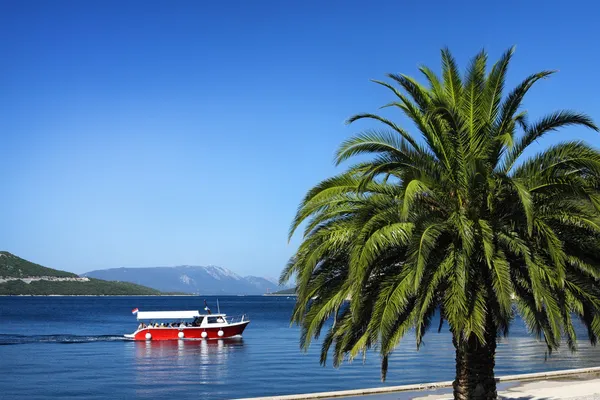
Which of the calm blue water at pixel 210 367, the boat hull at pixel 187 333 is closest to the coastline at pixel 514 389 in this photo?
the calm blue water at pixel 210 367

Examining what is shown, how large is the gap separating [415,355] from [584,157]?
35.8 meters

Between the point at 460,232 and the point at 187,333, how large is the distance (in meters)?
57.9

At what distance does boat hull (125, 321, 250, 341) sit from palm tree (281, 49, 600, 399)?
54.3m

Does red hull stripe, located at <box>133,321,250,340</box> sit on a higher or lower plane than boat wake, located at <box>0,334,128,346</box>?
higher

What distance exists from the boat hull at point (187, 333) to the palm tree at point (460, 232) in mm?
54282

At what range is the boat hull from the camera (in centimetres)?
6694

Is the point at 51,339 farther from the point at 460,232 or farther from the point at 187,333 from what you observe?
the point at 460,232

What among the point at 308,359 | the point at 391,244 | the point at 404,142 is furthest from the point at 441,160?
the point at 308,359

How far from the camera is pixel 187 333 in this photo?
6719cm

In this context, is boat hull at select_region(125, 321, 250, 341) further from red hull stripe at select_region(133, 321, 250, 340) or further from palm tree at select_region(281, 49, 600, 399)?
palm tree at select_region(281, 49, 600, 399)

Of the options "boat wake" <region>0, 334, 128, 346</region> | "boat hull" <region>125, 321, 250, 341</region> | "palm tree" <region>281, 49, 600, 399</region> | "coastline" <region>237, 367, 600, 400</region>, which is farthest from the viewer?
"boat hull" <region>125, 321, 250, 341</region>

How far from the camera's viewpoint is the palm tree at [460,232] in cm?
1235

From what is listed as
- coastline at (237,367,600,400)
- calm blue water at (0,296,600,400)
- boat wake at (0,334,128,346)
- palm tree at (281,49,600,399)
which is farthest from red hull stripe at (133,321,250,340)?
palm tree at (281,49,600,399)

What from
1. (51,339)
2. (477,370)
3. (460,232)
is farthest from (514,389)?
(51,339)
